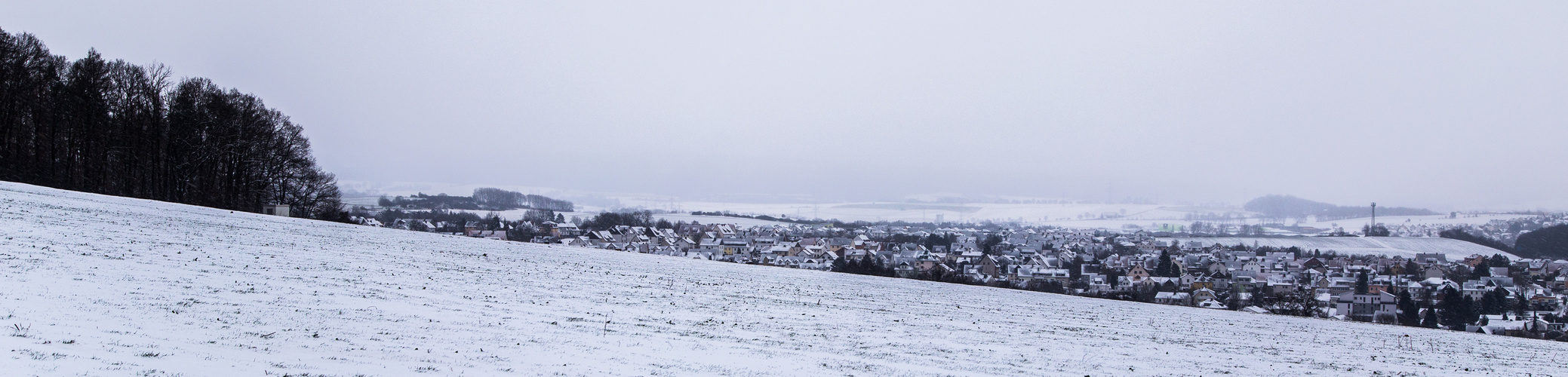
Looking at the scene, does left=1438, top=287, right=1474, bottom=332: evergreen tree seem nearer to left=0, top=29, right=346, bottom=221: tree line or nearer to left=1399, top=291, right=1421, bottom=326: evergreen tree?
left=1399, top=291, right=1421, bottom=326: evergreen tree

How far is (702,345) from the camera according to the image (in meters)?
10.5

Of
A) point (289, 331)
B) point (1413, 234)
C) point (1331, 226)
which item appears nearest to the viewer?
point (289, 331)

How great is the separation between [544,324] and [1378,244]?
123307 millimetres

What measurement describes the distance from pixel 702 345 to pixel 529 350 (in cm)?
238

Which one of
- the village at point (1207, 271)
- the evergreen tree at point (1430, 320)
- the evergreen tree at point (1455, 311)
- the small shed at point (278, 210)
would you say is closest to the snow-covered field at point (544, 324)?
the village at point (1207, 271)

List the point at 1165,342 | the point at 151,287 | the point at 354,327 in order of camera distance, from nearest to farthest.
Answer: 1. the point at 354,327
2. the point at 151,287
3. the point at 1165,342

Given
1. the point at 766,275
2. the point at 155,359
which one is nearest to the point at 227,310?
the point at 155,359

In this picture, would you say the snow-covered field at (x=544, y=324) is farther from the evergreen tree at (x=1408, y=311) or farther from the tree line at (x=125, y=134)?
the tree line at (x=125, y=134)

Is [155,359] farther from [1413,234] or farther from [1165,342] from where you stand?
[1413,234]

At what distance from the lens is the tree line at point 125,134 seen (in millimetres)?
39062

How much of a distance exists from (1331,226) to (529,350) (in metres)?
180

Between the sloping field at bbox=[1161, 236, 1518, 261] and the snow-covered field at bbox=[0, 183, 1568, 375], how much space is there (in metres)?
87.9

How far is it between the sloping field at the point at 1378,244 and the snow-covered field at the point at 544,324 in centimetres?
8793

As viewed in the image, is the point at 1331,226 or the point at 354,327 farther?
the point at 1331,226
